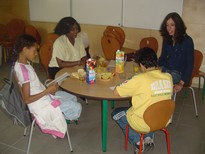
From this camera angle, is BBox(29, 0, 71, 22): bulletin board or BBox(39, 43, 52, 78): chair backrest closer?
BBox(39, 43, 52, 78): chair backrest

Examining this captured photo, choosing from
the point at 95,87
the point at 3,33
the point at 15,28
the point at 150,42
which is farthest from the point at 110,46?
the point at 3,33

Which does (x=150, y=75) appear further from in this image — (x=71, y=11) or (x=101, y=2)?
(x=71, y=11)

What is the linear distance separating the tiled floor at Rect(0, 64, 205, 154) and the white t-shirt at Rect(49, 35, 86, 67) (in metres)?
0.74

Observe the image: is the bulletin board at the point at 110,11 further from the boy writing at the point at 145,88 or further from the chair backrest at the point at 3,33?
the boy writing at the point at 145,88

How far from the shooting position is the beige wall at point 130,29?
4.16 meters

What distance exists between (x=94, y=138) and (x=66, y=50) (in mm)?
1071

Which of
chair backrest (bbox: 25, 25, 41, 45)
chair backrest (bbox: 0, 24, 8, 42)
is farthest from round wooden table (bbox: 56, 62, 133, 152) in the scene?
chair backrest (bbox: 0, 24, 8, 42)

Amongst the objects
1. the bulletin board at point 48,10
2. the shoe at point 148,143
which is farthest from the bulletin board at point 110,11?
the shoe at point 148,143

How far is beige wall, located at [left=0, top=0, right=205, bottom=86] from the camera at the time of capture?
4.16 metres

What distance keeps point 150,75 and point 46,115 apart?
964 millimetres

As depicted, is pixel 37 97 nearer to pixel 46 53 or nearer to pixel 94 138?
pixel 94 138

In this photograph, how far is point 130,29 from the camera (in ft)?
15.5

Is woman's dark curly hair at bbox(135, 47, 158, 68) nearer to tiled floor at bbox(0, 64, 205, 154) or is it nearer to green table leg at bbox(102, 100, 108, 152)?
green table leg at bbox(102, 100, 108, 152)

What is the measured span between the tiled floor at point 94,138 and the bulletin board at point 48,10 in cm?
244
